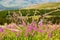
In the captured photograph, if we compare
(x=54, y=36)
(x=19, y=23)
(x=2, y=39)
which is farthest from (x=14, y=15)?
(x=54, y=36)

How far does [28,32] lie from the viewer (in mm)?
4035

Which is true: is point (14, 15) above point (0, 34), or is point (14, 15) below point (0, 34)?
above

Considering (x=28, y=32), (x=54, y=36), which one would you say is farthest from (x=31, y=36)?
(x=54, y=36)

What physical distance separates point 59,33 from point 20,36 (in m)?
0.72

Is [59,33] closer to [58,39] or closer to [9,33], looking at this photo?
[58,39]

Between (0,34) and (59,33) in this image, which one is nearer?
(0,34)

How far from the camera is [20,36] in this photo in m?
4.07

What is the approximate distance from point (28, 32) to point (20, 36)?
15 cm

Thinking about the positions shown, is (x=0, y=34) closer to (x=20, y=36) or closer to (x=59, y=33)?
(x=20, y=36)

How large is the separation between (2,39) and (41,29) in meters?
0.63

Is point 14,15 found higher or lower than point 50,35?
higher

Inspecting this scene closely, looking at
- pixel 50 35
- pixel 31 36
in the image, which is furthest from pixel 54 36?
pixel 31 36

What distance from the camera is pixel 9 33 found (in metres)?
4.29

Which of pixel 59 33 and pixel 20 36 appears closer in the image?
pixel 20 36
